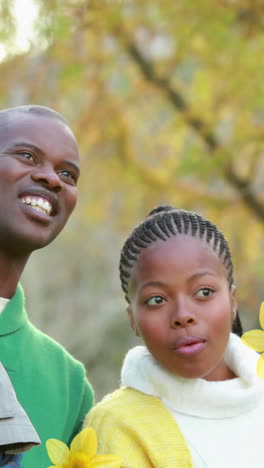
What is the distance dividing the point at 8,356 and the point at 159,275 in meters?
0.50

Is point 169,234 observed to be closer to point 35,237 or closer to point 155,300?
point 155,300

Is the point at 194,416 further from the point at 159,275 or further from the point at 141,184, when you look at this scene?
the point at 141,184

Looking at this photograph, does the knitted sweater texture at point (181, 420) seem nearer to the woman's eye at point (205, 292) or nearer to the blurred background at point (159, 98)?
the woman's eye at point (205, 292)

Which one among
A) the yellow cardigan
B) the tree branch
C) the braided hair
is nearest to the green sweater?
the yellow cardigan

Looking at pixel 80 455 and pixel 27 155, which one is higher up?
pixel 27 155

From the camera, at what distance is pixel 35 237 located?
2.00 metres

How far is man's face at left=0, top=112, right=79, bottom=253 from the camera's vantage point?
2.00 m

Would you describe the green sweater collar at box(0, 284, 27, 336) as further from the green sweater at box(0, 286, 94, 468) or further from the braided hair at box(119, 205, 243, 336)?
the braided hair at box(119, 205, 243, 336)

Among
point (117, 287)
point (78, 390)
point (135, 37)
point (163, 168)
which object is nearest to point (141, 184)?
point (163, 168)

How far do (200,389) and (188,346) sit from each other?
12 cm

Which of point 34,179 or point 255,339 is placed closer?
point 255,339

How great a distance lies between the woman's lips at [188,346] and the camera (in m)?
1.75
